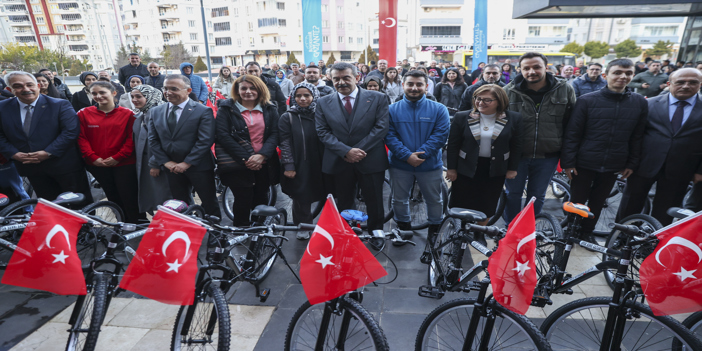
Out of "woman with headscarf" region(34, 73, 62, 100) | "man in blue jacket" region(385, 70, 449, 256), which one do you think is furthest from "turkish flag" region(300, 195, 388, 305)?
"woman with headscarf" region(34, 73, 62, 100)

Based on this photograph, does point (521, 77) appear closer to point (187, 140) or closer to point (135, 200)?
point (187, 140)

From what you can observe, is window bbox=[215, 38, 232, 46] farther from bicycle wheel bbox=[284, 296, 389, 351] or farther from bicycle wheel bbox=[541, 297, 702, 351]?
bicycle wheel bbox=[541, 297, 702, 351]

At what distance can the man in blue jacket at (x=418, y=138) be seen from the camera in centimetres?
362

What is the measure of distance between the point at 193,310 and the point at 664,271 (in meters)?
2.62

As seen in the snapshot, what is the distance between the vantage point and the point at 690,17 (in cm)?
1194

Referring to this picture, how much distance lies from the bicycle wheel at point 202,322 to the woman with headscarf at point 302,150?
1833mm

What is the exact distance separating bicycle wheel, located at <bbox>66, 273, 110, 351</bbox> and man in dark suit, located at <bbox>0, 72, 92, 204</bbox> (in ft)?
7.18

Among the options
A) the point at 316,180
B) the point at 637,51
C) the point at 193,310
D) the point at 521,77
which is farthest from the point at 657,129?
the point at 637,51

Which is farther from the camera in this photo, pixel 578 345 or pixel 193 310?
pixel 578 345

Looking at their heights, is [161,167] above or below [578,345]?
above

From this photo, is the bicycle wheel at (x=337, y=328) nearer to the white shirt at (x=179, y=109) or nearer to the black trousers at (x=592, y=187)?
the white shirt at (x=179, y=109)

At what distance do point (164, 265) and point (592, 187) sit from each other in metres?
3.99

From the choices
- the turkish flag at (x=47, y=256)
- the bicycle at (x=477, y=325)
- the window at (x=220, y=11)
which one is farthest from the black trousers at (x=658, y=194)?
the window at (x=220, y=11)

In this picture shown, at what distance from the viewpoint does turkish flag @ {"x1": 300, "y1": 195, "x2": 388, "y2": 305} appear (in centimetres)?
199
